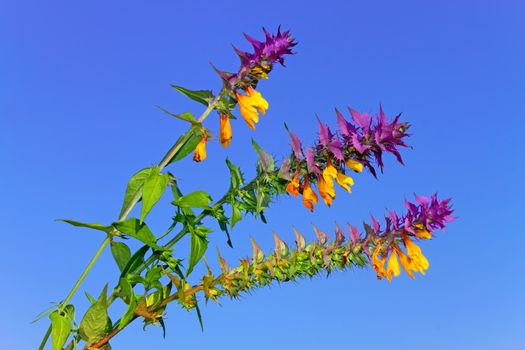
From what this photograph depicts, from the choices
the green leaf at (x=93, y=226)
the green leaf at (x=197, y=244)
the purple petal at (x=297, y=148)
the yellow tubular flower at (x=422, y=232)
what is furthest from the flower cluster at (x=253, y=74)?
the yellow tubular flower at (x=422, y=232)

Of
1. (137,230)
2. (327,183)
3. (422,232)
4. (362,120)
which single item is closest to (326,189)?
(327,183)

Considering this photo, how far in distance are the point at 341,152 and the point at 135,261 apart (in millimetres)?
1334

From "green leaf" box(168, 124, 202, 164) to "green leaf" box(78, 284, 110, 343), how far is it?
0.91 m

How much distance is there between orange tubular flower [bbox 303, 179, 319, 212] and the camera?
329cm

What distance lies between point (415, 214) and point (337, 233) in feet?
1.59

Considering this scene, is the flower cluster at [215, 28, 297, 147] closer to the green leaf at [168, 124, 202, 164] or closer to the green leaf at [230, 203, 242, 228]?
the green leaf at [168, 124, 202, 164]

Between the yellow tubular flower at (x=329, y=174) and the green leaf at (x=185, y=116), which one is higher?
the green leaf at (x=185, y=116)

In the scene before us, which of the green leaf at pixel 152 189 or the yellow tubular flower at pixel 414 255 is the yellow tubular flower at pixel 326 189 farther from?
the green leaf at pixel 152 189

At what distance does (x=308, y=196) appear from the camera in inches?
129

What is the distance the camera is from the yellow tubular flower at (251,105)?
3434mm

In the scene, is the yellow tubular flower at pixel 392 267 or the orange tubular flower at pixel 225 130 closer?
the yellow tubular flower at pixel 392 267

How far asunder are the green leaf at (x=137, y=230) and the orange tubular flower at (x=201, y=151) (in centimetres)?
54

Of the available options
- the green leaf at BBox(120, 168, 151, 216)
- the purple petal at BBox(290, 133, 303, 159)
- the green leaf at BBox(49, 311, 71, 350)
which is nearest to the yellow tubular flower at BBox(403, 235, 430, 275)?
the purple petal at BBox(290, 133, 303, 159)

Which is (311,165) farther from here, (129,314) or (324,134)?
(129,314)
